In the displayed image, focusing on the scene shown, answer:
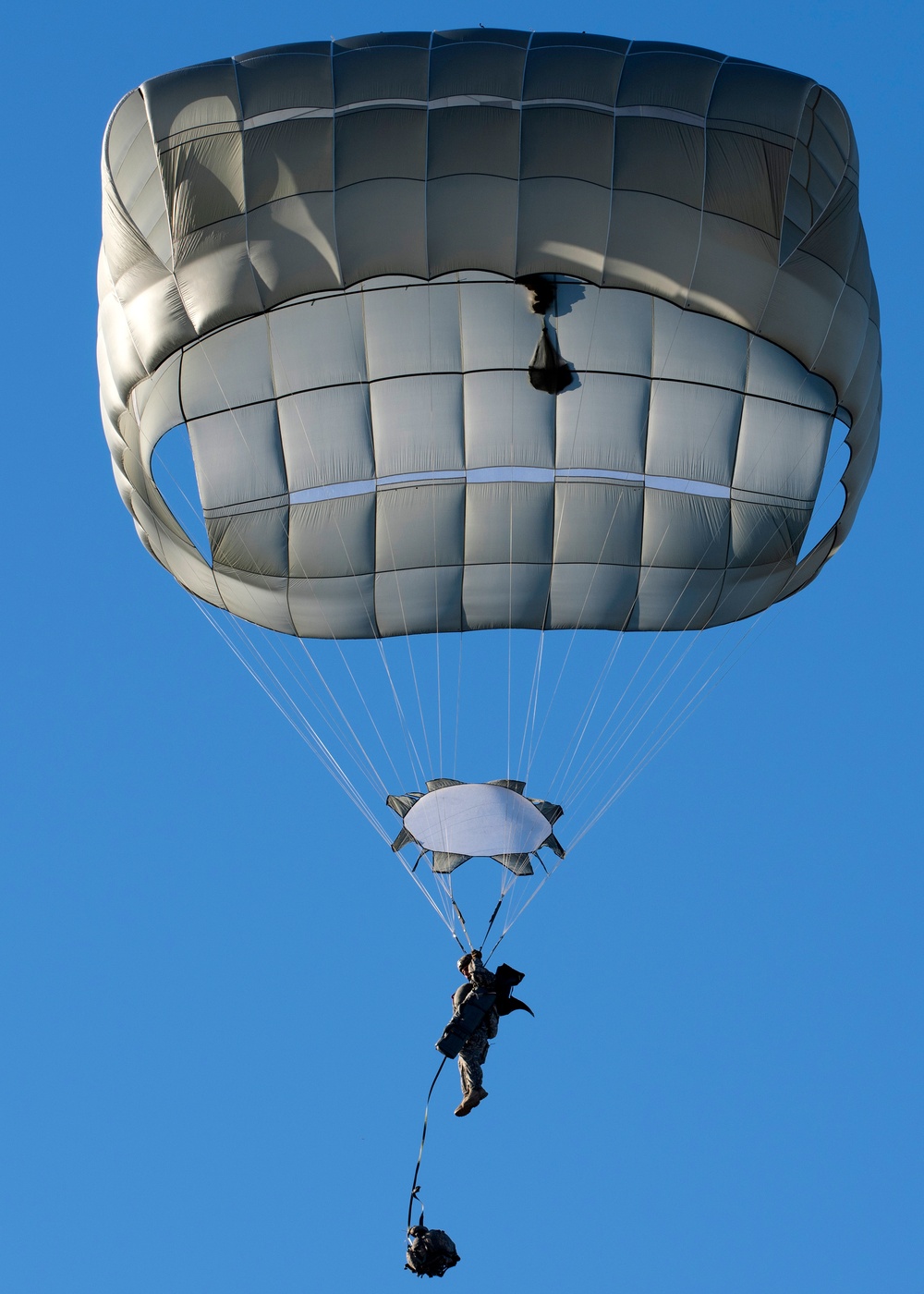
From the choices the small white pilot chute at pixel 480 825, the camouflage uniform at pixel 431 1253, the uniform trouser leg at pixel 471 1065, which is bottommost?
the camouflage uniform at pixel 431 1253

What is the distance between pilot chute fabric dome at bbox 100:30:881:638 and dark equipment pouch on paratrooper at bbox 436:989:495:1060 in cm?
352

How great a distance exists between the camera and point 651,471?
15797 millimetres

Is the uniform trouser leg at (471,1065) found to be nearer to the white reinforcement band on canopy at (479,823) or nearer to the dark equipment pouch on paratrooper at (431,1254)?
the dark equipment pouch on paratrooper at (431,1254)

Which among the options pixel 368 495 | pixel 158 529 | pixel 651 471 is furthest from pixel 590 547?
pixel 158 529

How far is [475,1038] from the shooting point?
14.4 meters

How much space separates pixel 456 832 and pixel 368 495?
2783 mm

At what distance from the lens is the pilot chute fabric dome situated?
13812 millimetres

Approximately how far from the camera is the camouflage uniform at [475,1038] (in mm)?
14328

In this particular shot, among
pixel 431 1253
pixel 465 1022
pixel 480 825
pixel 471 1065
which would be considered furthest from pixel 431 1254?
pixel 480 825

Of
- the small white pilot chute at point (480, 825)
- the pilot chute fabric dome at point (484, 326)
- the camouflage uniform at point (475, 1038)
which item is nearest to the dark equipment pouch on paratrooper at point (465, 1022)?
the camouflage uniform at point (475, 1038)

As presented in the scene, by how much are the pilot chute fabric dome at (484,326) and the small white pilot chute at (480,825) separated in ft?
5.74

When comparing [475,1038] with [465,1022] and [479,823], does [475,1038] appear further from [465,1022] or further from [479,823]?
[479,823]

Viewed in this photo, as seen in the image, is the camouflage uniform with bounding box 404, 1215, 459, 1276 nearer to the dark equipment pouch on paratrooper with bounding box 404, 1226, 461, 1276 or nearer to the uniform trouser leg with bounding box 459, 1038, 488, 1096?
the dark equipment pouch on paratrooper with bounding box 404, 1226, 461, 1276

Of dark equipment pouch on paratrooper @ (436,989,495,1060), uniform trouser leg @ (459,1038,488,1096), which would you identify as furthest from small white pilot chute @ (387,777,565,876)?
uniform trouser leg @ (459,1038,488,1096)
